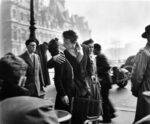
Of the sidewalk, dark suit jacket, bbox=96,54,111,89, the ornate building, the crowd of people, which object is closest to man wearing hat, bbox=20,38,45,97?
the crowd of people

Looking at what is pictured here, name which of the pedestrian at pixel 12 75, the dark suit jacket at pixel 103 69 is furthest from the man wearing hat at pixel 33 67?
the pedestrian at pixel 12 75

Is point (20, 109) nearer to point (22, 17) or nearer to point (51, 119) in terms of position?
point (51, 119)

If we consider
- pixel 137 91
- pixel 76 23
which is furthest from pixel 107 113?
pixel 76 23

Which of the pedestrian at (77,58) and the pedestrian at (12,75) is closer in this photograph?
the pedestrian at (12,75)

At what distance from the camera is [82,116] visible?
344 cm

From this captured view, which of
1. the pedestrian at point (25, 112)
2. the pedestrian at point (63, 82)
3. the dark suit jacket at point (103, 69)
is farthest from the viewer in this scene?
the dark suit jacket at point (103, 69)

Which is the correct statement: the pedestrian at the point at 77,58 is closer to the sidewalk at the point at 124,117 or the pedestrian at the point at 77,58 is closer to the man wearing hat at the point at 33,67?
the man wearing hat at the point at 33,67

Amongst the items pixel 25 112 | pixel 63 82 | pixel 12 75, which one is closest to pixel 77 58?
pixel 63 82

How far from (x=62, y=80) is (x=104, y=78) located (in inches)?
91.8

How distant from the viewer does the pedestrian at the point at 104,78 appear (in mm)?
5727

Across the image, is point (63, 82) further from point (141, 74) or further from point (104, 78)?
point (104, 78)

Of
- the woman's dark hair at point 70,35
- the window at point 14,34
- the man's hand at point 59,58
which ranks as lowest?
the man's hand at point 59,58

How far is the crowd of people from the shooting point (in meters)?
1.53

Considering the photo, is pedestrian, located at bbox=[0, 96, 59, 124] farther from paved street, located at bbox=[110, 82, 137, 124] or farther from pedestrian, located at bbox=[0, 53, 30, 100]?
paved street, located at bbox=[110, 82, 137, 124]
